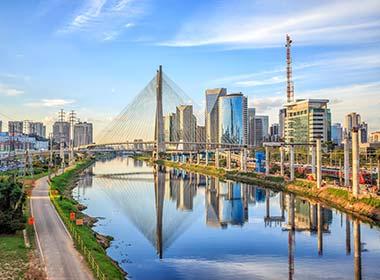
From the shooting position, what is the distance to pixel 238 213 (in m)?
24.8

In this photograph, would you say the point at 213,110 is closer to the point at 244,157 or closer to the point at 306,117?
the point at 306,117

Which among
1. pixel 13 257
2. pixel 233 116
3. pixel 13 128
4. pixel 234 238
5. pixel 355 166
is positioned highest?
pixel 233 116

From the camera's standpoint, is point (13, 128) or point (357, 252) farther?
point (13, 128)

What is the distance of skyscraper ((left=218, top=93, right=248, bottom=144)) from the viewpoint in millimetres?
120188

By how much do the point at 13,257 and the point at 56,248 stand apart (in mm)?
1265

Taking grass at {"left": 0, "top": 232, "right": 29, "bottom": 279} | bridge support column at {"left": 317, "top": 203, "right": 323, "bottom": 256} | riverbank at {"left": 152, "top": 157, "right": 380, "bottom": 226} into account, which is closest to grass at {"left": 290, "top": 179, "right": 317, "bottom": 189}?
riverbank at {"left": 152, "top": 157, "right": 380, "bottom": 226}

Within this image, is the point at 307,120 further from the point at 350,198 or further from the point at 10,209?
the point at 10,209

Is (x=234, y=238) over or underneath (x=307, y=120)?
underneath

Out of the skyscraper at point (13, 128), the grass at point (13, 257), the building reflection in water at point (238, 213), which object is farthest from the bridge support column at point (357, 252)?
the skyscraper at point (13, 128)

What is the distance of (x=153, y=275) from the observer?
502 inches

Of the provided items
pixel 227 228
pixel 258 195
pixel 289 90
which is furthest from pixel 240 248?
pixel 289 90

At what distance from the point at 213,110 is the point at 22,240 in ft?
372

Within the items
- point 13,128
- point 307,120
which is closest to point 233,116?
point 307,120

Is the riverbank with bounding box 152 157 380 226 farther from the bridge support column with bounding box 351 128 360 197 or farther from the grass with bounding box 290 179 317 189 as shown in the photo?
the bridge support column with bounding box 351 128 360 197
